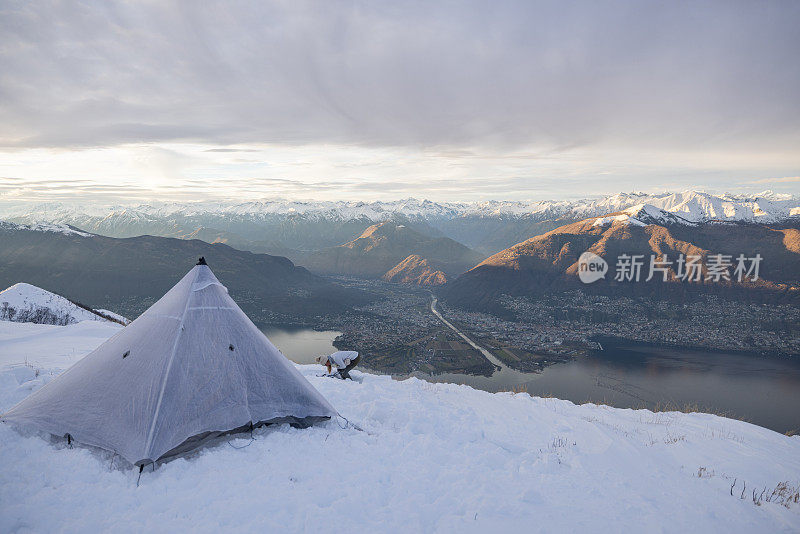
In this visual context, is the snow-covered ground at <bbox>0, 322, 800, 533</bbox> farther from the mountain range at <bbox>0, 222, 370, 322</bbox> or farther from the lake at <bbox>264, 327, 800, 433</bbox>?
the mountain range at <bbox>0, 222, 370, 322</bbox>

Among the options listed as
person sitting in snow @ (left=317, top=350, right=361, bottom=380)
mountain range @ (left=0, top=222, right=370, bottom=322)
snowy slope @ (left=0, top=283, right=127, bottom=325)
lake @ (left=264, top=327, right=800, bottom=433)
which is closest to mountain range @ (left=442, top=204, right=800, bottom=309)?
lake @ (left=264, top=327, right=800, bottom=433)

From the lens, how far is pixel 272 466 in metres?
6.96

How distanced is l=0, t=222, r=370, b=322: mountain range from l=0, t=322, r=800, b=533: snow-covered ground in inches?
5120

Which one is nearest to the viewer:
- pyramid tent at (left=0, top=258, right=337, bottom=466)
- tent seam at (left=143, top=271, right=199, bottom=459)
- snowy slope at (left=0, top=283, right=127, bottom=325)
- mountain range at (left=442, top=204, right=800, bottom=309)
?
tent seam at (left=143, top=271, right=199, bottom=459)

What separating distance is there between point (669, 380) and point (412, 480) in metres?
88.4

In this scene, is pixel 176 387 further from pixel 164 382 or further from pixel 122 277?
pixel 122 277

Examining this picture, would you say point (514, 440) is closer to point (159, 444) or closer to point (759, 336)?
point (159, 444)

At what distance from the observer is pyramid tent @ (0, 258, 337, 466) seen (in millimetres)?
7090

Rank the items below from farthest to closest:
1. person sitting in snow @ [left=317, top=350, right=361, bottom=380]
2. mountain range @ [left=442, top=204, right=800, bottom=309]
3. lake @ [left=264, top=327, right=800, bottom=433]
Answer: mountain range @ [left=442, top=204, right=800, bottom=309] → lake @ [left=264, top=327, right=800, bottom=433] → person sitting in snow @ [left=317, top=350, right=361, bottom=380]

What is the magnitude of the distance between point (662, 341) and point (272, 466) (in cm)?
12629

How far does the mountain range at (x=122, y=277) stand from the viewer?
14250 centimetres

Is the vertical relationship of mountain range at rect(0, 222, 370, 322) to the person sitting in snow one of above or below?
below

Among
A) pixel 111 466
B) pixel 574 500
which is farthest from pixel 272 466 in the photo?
pixel 574 500

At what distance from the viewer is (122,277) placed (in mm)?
162750
